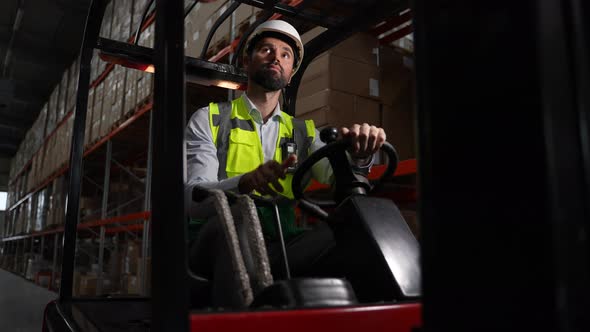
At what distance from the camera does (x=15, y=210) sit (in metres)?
16.4

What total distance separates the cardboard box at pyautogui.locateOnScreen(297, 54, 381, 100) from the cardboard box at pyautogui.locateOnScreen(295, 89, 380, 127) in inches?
1.6

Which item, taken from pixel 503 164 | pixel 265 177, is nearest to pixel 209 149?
pixel 265 177

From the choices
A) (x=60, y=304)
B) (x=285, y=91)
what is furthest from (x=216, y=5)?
(x=60, y=304)

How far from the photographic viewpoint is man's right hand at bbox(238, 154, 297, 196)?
1.14m

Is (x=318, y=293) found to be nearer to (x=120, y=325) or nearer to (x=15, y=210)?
(x=120, y=325)

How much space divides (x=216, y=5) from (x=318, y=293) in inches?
143

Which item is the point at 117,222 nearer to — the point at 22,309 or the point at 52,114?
the point at 22,309

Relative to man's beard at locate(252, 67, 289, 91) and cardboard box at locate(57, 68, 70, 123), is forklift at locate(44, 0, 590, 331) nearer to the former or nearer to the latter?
man's beard at locate(252, 67, 289, 91)

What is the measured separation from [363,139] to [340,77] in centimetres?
197

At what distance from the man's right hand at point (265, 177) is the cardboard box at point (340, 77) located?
6.12 feet

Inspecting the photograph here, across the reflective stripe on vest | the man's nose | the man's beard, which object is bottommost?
the reflective stripe on vest

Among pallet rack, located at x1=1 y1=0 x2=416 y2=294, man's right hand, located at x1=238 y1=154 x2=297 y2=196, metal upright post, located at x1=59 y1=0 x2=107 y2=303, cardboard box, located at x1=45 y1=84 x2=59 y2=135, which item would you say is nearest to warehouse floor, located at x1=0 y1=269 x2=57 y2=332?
pallet rack, located at x1=1 y1=0 x2=416 y2=294

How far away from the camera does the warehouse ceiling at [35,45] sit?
8.81 m

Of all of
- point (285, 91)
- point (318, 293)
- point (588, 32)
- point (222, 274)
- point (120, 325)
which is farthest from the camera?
point (285, 91)
